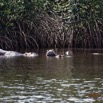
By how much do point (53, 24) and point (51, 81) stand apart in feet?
59.9

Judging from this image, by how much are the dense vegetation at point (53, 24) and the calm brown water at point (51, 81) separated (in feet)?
27.2

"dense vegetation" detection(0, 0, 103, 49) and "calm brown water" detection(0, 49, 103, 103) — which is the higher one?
"dense vegetation" detection(0, 0, 103, 49)

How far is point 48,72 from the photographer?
2041 cm

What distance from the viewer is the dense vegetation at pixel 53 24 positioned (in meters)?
33.8

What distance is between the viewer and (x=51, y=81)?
17.8 metres

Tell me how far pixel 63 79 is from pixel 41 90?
2.62 metres

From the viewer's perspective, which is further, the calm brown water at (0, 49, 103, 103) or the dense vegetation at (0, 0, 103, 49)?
the dense vegetation at (0, 0, 103, 49)

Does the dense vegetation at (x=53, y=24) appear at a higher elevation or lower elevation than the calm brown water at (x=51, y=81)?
higher

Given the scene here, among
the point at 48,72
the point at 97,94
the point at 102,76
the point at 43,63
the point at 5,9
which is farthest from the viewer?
the point at 5,9

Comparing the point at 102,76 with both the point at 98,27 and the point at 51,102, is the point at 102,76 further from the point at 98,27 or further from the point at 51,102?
the point at 98,27

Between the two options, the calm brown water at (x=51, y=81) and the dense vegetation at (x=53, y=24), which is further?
the dense vegetation at (x=53, y=24)

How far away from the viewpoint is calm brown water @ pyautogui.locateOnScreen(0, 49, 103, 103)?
14.7 meters

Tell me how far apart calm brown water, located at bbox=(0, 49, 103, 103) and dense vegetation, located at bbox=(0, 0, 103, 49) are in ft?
27.2

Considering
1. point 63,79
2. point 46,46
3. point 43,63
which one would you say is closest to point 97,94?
point 63,79
